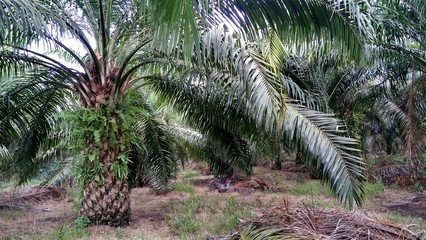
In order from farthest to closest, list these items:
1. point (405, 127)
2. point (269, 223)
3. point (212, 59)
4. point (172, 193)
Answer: point (172, 193) < point (405, 127) < point (212, 59) < point (269, 223)

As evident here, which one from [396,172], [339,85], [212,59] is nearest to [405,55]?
[339,85]

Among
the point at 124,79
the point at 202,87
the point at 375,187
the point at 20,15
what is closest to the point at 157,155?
the point at 124,79

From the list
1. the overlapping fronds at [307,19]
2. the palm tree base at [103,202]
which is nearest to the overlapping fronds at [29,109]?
the palm tree base at [103,202]

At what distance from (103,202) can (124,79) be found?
7.08 feet

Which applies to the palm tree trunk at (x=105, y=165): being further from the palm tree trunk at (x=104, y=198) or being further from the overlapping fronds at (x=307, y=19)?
the overlapping fronds at (x=307, y=19)

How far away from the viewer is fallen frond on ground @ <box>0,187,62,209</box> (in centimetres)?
1070

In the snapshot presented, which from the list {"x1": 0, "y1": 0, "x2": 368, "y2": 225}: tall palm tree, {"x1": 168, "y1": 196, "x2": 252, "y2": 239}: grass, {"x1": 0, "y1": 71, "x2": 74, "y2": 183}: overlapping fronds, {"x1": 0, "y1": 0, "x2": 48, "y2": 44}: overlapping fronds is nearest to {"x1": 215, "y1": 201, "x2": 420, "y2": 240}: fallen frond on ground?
{"x1": 0, "y1": 0, "x2": 368, "y2": 225}: tall palm tree

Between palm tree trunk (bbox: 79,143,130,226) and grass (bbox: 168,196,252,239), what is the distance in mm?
1025

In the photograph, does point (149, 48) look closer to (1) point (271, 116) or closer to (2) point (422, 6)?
(1) point (271, 116)

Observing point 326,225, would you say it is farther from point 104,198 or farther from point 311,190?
point 311,190

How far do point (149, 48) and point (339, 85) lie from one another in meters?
6.74

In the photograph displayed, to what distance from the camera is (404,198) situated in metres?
10.6

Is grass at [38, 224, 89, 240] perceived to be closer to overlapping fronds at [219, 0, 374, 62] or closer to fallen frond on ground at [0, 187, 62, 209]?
overlapping fronds at [219, 0, 374, 62]

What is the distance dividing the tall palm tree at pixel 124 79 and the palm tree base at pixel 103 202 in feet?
0.06
